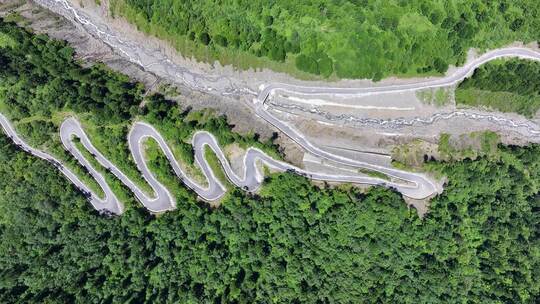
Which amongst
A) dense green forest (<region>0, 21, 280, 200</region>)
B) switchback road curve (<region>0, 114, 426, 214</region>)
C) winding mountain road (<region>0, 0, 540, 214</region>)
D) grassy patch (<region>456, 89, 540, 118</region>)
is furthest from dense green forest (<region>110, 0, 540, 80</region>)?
switchback road curve (<region>0, 114, 426, 214</region>)

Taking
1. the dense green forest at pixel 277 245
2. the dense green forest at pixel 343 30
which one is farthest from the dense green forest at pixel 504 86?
the dense green forest at pixel 277 245

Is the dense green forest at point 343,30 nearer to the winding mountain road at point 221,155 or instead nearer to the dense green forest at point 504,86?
the winding mountain road at point 221,155

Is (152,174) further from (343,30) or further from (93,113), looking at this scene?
(343,30)

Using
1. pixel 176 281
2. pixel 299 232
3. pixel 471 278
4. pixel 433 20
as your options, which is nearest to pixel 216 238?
pixel 176 281

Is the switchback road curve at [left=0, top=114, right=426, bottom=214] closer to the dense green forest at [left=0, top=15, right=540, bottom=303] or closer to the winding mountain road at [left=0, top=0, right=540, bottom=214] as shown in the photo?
the winding mountain road at [left=0, top=0, right=540, bottom=214]

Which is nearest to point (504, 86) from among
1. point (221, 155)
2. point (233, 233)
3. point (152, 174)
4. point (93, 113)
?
point (221, 155)

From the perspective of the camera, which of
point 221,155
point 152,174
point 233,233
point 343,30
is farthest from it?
point 152,174
